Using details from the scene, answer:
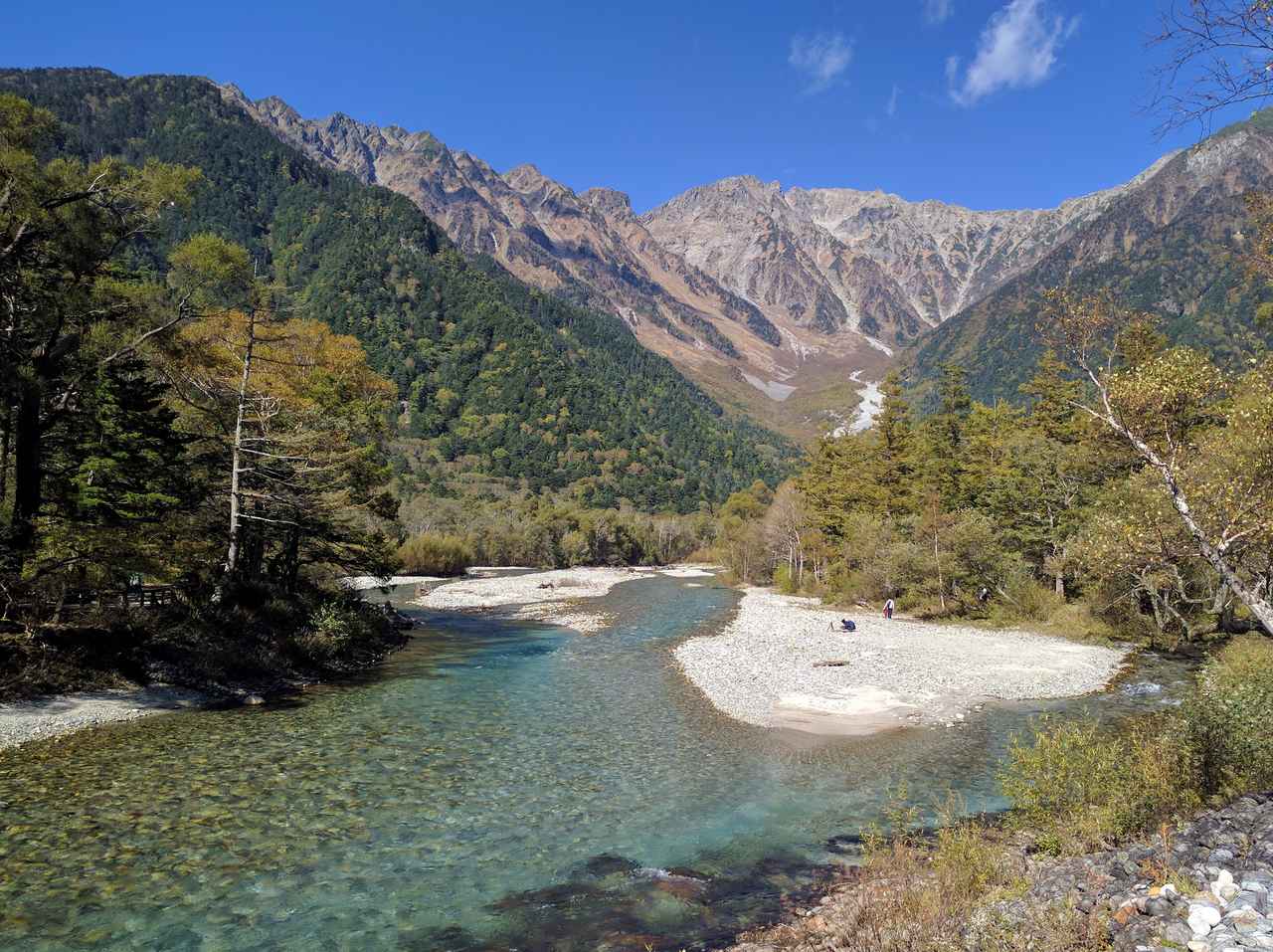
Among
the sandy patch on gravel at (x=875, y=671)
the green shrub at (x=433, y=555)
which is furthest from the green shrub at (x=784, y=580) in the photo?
the green shrub at (x=433, y=555)

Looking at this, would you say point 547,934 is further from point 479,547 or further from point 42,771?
point 479,547

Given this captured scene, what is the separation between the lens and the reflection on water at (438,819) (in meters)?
10.7

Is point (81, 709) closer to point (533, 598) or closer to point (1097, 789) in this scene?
point (1097, 789)

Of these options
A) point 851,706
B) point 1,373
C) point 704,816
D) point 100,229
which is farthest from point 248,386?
point 851,706

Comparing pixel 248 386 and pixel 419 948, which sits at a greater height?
pixel 248 386

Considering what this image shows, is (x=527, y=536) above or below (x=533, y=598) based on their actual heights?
above

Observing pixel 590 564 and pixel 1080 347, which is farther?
pixel 590 564

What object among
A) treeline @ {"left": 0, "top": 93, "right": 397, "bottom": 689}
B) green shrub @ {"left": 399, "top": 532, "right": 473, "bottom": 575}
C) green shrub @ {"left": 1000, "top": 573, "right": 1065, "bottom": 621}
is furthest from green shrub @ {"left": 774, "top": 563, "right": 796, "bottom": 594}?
treeline @ {"left": 0, "top": 93, "right": 397, "bottom": 689}

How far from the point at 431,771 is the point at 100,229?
19275 millimetres

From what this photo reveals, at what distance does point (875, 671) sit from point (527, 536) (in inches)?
4120

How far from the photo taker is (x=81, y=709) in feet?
66.5

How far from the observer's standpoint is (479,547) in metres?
128

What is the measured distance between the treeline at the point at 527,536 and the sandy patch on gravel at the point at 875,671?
7017cm

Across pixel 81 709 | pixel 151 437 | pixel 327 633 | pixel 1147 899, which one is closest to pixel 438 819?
pixel 1147 899
